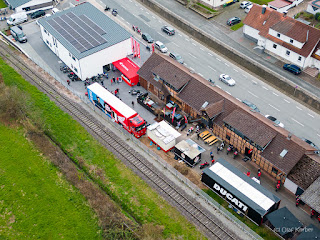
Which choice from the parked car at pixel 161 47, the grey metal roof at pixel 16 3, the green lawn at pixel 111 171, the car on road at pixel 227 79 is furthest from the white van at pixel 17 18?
the car on road at pixel 227 79

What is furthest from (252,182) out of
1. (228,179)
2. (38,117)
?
(38,117)

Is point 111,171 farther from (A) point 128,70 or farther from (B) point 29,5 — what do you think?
(B) point 29,5

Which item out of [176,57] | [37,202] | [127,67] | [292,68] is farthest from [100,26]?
[37,202]

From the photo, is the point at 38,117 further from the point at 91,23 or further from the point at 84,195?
the point at 91,23

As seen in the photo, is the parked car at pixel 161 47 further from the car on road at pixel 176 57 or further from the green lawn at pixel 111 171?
the green lawn at pixel 111 171

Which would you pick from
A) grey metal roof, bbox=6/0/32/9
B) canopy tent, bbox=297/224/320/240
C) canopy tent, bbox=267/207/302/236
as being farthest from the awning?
canopy tent, bbox=297/224/320/240
